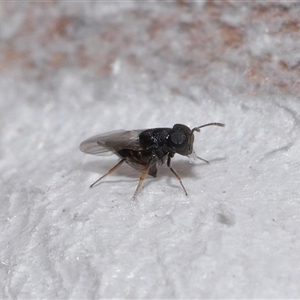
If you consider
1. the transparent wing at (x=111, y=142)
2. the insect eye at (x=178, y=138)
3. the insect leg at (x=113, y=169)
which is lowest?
the insect leg at (x=113, y=169)

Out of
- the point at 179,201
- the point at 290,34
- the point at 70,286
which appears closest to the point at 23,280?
the point at 70,286

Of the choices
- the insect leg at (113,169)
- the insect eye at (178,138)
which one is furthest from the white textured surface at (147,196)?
the insect eye at (178,138)

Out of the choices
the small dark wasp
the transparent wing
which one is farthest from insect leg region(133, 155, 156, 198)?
the transparent wing

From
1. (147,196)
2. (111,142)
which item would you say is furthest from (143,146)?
(147,196)

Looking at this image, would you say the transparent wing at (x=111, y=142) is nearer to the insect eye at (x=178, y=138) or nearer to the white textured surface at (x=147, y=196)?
the white textured surface at (x=147, y=196)

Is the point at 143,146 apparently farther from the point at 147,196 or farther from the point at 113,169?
the point at 147,196

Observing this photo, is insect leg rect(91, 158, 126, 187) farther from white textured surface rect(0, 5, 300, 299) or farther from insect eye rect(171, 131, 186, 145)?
insect eye rect(171, 131, 186, 145)

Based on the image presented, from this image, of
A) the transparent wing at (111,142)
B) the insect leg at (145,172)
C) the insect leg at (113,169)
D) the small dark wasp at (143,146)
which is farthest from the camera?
the transparent wing at (111,142)
